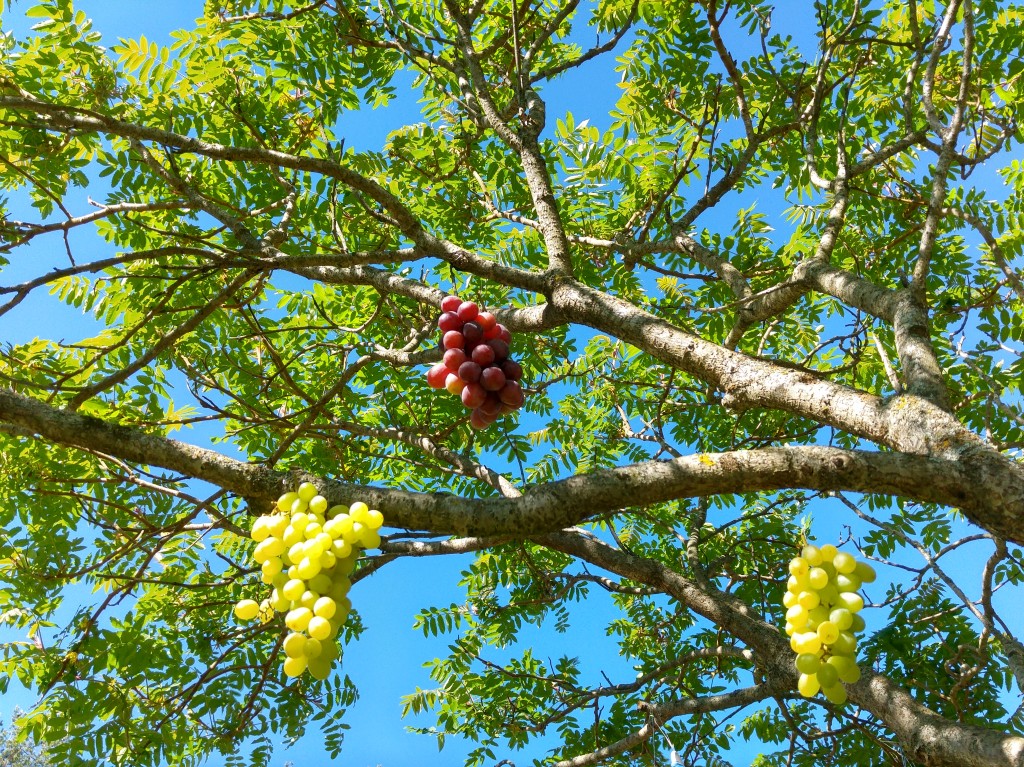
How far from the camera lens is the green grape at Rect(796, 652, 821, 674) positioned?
1.68 metres

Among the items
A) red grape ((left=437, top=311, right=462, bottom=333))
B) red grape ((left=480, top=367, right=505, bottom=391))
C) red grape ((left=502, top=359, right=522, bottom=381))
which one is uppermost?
red grape ((left=437, top=311, right=462, bottom=333))

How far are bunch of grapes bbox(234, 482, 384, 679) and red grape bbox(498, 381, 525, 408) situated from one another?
0.75 m

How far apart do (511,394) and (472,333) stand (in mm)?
273

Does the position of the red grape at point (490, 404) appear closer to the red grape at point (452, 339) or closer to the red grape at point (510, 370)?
the red grape at point (510, 370)

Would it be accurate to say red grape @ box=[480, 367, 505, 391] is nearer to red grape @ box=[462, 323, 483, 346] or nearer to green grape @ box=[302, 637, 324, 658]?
red grape @ box=[462, 323, 483, 346]

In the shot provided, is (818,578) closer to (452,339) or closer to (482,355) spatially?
(482,355)

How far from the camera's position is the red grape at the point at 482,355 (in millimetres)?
2387

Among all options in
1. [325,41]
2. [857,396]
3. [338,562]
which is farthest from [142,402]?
[857,396]

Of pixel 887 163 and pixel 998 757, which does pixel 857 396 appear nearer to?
pixel 998 757

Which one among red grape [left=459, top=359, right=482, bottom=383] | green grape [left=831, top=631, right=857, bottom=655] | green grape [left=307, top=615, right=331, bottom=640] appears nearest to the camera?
green grape [left=307, top=615, right=331, bottom=640]

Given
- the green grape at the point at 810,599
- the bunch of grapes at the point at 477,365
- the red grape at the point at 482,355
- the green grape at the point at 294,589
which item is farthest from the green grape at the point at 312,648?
the green grape at the point at 810,599

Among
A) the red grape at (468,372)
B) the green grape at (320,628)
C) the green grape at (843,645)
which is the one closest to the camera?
the green grape at (320,628)

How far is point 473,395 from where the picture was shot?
7.85 feet

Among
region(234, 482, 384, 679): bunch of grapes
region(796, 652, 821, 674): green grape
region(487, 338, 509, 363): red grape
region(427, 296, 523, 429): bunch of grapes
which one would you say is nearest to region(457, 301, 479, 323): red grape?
region(427, 296, 523, 429): bunch of grapes
